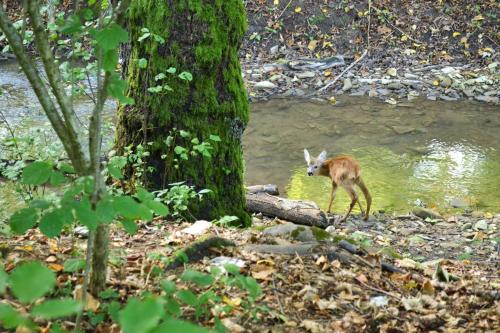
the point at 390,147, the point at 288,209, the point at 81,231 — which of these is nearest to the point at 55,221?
the point at 81,231

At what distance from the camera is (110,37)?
2.50 metres

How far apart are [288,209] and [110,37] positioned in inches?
216

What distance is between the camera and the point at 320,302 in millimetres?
3555

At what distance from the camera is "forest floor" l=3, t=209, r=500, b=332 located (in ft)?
11.2

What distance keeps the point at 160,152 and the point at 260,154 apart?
17.9 feet

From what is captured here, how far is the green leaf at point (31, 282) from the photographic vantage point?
1.59 meters

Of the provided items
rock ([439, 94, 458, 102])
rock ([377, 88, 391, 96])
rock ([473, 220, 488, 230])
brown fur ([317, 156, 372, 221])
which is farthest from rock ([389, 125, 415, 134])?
rock ([473, 220, 488, 230])

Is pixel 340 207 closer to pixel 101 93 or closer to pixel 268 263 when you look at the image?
pixel 268 263

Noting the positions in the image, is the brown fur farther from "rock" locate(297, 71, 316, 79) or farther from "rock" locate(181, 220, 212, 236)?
"rock" locate(297, 71, 316, 79)

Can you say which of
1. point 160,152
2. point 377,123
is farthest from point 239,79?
point 377,123

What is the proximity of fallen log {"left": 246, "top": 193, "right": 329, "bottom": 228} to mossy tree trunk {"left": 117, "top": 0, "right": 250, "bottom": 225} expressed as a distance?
1.53m

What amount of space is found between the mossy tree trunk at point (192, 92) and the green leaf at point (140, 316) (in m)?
4.58

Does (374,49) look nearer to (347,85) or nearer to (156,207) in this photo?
(347,85)

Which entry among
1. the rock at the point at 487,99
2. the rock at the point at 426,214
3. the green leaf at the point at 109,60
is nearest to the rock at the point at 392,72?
the rock at the point at 487,99
